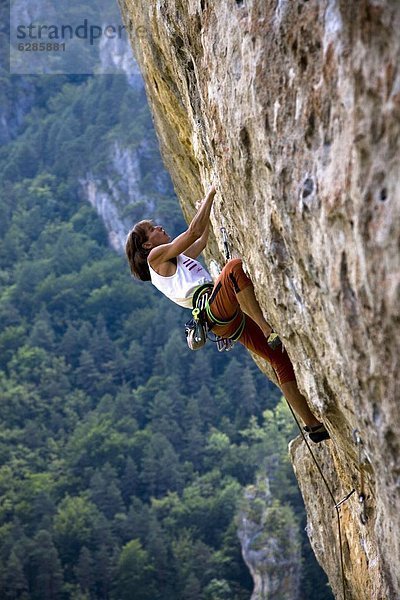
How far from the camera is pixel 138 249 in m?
6.95

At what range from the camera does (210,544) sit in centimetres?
5659

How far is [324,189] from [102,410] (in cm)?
6637

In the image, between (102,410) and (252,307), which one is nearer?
(252,307)

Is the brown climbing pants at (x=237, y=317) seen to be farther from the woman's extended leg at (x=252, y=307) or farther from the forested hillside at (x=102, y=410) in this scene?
the forested hillside at (x=102, y=410)

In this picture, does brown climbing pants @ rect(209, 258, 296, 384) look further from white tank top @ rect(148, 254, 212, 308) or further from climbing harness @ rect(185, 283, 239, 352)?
white tank top @ rect(148, 254, 212, 308)

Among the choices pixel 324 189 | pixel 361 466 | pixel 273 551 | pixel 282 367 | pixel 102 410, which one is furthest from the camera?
pixel 102 410

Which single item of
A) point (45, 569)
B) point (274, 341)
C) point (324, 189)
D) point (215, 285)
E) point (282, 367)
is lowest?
point (324, 189)

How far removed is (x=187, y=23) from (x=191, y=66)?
528 millimetres

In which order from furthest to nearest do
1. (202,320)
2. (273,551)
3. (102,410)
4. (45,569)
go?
(102,410) → (45,569) → (273,551) → (202,320)

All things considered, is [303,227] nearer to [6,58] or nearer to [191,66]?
[191,66]

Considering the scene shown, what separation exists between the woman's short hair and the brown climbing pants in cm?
52

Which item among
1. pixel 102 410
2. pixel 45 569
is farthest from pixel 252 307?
pixel 102 410

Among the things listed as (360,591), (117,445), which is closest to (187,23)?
(360,591)

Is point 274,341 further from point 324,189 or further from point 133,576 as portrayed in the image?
point 133,576
